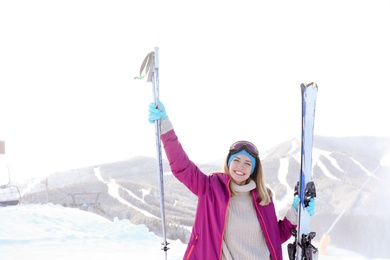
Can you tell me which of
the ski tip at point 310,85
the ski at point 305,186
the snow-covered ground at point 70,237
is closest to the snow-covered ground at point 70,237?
the snow-covered ground at point 70,237

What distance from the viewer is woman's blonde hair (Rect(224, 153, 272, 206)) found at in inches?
114

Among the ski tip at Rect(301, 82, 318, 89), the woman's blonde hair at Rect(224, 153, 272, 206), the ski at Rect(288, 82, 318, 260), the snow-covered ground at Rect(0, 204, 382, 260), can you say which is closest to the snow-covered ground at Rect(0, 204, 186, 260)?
the snow-covered ground at Rect(0, 204, 382, 260)

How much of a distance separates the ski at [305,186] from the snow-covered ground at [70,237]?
3795 mm

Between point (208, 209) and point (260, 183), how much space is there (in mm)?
381

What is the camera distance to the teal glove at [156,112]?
289 cm

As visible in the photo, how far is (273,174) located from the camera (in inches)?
478

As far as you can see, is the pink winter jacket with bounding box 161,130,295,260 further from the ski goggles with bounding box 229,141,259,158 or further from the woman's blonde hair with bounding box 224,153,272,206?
the ski goggles with bounding box 229,141,259,158

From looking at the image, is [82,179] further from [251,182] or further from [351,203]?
[251,182]

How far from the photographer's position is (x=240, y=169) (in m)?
2.92

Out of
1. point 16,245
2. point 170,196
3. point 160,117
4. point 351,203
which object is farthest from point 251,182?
point 351,203

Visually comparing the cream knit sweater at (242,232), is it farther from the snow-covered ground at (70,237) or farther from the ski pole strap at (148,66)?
the snow-covered ground at (70,237)

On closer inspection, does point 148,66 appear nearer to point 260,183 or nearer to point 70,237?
point 260,183

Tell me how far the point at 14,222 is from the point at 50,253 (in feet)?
5.63

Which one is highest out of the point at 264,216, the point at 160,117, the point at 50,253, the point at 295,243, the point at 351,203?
the point at 160,117
